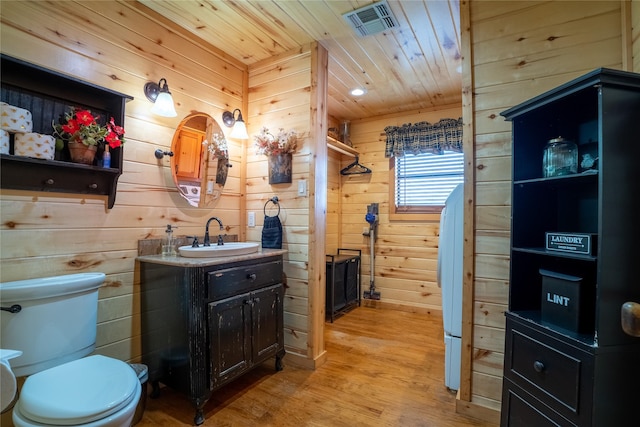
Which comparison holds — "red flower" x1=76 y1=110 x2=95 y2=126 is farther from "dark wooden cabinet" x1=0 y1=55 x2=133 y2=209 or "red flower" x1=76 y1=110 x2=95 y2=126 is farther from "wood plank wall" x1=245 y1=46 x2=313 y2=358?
"wood plank wall" x1=245 y1=46 x2=313 y2=358

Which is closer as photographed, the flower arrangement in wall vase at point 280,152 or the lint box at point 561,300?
the lint box at point 561,300

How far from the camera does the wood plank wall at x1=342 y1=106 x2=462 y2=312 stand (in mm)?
3814

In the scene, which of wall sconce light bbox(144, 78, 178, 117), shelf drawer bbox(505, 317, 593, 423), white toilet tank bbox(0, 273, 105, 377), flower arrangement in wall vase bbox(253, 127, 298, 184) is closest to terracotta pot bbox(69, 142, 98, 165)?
wall sconce light bbox(144, 78, 178, 117)

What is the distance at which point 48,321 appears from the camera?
1.46 metres

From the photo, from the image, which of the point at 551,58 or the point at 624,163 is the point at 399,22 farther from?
the point at 624,163

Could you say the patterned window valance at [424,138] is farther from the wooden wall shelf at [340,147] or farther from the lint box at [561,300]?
the lint box at [561,300]

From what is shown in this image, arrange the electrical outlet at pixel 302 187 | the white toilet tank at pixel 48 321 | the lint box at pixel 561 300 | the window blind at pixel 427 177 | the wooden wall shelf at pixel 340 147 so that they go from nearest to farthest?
the lint box at pixel 561 300 → the white toilet tank at pixel 48 321 → the electrical outlet at pixel 302 187 → the wooden wall shelf at pixel 340 147 → the window blind at pixel 427 177

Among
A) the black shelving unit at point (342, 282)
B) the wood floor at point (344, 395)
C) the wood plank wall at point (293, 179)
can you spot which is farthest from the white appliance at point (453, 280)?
the black shelving unit at point (342, 282)

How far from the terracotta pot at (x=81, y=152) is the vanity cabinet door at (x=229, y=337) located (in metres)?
1.04

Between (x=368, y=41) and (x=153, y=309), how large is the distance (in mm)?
2469

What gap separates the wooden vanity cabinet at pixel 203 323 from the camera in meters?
1.76

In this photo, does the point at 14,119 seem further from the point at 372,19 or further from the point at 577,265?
the point at 577,265

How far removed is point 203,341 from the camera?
1.77 meters

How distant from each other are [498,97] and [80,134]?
226 cm
